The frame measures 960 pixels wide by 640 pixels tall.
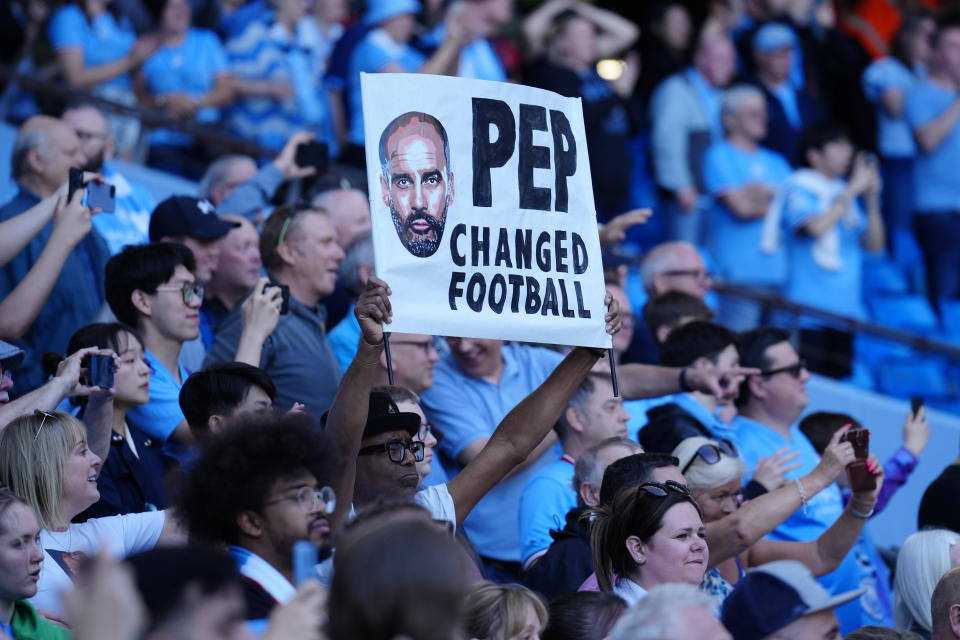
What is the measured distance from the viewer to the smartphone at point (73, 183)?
19.7 ft

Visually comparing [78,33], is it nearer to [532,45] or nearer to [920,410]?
[532,45]

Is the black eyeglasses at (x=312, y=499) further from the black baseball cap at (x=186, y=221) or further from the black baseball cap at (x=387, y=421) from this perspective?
the black baseball cap at (x=186, y=221)

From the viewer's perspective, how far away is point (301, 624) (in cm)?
275

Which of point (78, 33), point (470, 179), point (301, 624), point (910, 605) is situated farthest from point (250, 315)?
point (78, 33)

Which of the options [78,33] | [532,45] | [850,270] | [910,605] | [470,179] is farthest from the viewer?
[532,45]

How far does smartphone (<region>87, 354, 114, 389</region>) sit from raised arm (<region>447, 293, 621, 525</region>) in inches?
49.4

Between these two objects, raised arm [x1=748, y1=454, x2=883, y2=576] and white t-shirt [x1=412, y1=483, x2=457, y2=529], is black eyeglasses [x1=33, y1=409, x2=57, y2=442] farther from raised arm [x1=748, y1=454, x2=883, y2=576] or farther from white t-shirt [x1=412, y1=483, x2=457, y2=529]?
raised arm [x1=748, y1=454, x2=883, y2=576]

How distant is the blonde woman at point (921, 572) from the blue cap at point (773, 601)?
205cm

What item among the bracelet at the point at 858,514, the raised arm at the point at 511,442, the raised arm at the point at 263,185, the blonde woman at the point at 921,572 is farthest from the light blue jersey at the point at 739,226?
the raised arm at the point at 511,442

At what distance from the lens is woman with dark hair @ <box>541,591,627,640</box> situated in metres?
4.20

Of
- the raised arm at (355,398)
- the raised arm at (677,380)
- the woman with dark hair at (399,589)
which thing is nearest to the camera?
the woman with dark hair at (399,589)

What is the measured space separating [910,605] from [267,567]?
9.94 ft

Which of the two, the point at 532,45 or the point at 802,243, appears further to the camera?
the point at 532,45

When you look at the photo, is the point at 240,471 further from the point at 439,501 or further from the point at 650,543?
the point at 650,543
